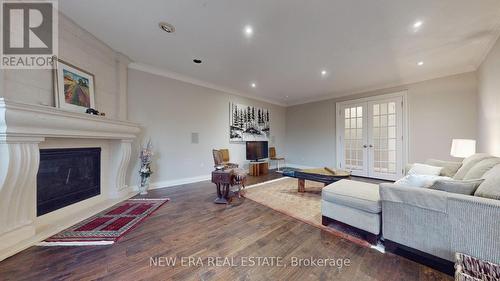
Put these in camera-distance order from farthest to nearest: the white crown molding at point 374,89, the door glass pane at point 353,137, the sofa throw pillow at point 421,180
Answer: the door glass pane at point 353,137, the white crown molding at point 374,89, the sofa throw pillow at point 421,180

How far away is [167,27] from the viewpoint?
98.7 inches

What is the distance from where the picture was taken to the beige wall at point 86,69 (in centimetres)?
199

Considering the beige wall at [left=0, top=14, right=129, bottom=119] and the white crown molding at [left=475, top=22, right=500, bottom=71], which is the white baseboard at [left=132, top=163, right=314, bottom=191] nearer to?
the beige wall at [left=0, top=14, right=129, bottom=119]

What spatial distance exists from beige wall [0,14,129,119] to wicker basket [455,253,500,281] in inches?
168

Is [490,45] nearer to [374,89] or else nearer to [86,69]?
[374,89]

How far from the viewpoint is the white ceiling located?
6.91 ft

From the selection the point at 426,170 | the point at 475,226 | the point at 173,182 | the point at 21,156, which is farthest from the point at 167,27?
the point at 426,170

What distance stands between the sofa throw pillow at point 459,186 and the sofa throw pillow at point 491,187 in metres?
0.04

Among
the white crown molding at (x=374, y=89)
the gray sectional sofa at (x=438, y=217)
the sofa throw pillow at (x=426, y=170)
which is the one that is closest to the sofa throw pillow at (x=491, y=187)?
the gray sectional sofa at (x=438, y=217)

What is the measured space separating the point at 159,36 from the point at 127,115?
1.83 metres

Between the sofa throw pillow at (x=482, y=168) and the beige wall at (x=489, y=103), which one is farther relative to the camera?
the beige wall at (x=489, y=103)

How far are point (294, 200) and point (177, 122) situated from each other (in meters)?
3.26

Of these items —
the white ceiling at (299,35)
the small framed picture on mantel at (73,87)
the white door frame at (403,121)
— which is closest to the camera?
the white ceiling at (299,35)

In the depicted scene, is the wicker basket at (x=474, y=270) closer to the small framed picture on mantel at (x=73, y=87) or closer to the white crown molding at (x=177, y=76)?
the small framed picture on mantel at (x=73, y=87)
